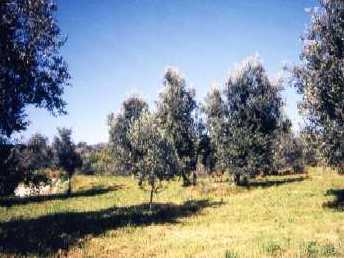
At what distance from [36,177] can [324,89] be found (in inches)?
950

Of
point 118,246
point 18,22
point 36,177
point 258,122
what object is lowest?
point 118,246

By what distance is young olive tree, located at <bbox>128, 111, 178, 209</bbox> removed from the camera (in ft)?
120

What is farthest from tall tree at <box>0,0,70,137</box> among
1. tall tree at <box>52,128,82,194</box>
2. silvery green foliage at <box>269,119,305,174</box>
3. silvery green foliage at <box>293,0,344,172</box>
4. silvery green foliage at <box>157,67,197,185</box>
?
silvery green foliage at <box>269,119,305,174</box>

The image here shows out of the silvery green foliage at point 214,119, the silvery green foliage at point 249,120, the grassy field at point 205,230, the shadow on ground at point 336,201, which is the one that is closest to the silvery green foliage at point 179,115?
the silvery green foliage at point 214,119

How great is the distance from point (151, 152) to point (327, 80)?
1620 centimetres

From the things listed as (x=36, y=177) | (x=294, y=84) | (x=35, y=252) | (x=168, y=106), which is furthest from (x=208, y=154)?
(x=35, y=252)

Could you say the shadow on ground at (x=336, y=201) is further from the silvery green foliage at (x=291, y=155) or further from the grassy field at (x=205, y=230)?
the silvery green foliage at (x=291, y=155)

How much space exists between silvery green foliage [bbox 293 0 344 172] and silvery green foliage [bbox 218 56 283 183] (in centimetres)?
Result: 1923

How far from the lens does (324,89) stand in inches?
1222

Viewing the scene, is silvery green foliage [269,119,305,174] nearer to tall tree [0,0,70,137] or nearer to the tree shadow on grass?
the tree shadow on grass

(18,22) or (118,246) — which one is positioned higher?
(18,22)

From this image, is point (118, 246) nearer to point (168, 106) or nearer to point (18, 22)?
point (18, 22)

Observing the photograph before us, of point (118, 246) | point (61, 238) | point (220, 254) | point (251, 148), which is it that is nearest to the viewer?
point (220, 254)

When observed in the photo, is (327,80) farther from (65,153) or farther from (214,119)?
(65,153)
